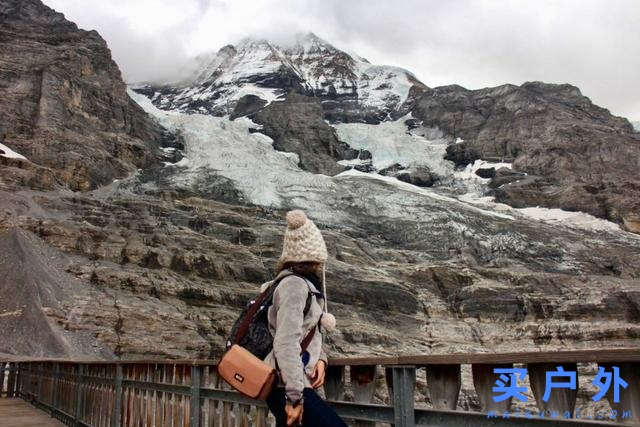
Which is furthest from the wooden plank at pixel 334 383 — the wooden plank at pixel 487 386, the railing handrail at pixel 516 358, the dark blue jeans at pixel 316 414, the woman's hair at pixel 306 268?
the wooden plank at pixel 487 386

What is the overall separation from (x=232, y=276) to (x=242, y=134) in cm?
6277

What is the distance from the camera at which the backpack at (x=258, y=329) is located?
3.51 meters

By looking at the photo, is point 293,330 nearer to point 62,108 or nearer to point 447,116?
point 62,108

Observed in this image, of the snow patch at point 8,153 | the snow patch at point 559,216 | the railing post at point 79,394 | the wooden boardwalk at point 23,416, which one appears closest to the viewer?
the railing post at point 79,394

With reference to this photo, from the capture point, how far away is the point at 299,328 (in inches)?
132

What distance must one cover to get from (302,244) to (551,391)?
1.71 metres

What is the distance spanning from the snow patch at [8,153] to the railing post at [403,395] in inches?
2592

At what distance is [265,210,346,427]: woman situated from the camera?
10.6ft

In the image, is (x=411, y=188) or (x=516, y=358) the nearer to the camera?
(x=516, y=358)

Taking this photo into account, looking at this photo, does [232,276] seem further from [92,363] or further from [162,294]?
[92,363]

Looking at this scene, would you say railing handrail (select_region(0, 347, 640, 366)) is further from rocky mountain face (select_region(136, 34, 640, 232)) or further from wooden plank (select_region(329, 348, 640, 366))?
rocky mountain face (select_region(136, 34, 640, 232))

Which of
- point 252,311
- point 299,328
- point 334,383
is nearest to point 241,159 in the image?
point 334,383

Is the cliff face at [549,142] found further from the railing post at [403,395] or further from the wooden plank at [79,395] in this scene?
the railing post at [403,395]

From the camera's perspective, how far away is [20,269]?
122ft
